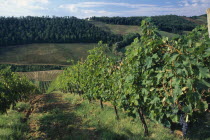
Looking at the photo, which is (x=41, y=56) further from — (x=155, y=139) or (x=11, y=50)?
(x=155, y=139)

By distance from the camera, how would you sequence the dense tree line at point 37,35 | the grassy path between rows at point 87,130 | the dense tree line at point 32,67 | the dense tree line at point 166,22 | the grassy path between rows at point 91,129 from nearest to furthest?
the grassy path between rows at point 87,130, the grassy path between rows at point 91,129, the dense tree line at point 32,67, the dense tree line at point 37,35, the dense tree line at point 166,22

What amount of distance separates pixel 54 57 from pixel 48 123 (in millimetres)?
67159

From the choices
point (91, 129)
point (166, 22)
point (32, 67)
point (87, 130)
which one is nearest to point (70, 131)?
point (87, 130)

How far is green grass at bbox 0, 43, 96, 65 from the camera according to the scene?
2717 inches

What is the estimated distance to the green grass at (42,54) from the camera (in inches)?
2717

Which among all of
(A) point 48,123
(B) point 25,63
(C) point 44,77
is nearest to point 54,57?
(B) point 25,63

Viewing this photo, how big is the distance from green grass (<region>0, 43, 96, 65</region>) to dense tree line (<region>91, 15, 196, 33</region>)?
38.6 meters

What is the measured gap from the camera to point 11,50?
73812 millimetres

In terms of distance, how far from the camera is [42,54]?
241ft

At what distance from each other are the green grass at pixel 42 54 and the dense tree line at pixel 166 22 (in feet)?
127

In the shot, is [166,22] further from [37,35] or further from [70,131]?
[70,131]

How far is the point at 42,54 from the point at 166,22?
252ft

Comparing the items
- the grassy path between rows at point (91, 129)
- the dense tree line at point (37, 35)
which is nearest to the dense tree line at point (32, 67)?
the dense tree line at point (37, 35)

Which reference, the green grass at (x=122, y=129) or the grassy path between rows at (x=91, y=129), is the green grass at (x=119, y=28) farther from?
the green grass at (x=122, y=129)
